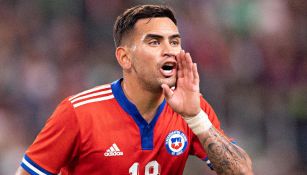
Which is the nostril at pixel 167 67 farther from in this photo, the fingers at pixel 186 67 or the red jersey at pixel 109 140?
the red jersey at pixel 109 140

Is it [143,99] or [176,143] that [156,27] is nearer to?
[143,99]

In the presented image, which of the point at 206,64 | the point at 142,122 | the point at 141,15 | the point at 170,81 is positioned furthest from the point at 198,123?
the point at 206,64

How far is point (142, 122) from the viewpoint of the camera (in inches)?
154

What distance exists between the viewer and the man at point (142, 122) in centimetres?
367

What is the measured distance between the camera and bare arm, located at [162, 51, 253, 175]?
3686mm

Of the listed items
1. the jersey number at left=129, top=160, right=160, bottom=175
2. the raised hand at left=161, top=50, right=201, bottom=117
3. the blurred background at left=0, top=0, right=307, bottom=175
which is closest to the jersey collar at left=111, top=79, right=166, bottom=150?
the jersey number at left=129, top=160, right=160, bottom=175

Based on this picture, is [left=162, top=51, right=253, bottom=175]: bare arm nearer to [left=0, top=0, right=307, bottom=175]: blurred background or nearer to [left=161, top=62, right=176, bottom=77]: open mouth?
[left=161, top=62, right=176, bottom=77]: open mouth

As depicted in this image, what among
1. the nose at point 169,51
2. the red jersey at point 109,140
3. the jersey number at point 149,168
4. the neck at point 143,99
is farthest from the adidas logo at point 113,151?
the nose at point 169,51

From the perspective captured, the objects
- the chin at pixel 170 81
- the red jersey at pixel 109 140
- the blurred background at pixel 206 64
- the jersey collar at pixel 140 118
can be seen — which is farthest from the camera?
the blurred background at pixel 206 64

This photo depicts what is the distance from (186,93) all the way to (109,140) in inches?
22.9

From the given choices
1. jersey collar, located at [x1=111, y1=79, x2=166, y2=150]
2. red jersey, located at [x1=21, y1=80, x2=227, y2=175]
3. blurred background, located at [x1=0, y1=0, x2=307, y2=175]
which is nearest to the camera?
red jersey, located at [x1=21, y1=80, x2=227, y2=175]

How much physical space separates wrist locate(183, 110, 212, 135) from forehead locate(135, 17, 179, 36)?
1.85ft

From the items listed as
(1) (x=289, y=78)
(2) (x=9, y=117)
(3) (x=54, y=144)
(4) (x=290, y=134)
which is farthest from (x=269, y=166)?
(3) (x=54, y=144)

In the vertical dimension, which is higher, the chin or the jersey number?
the chin
